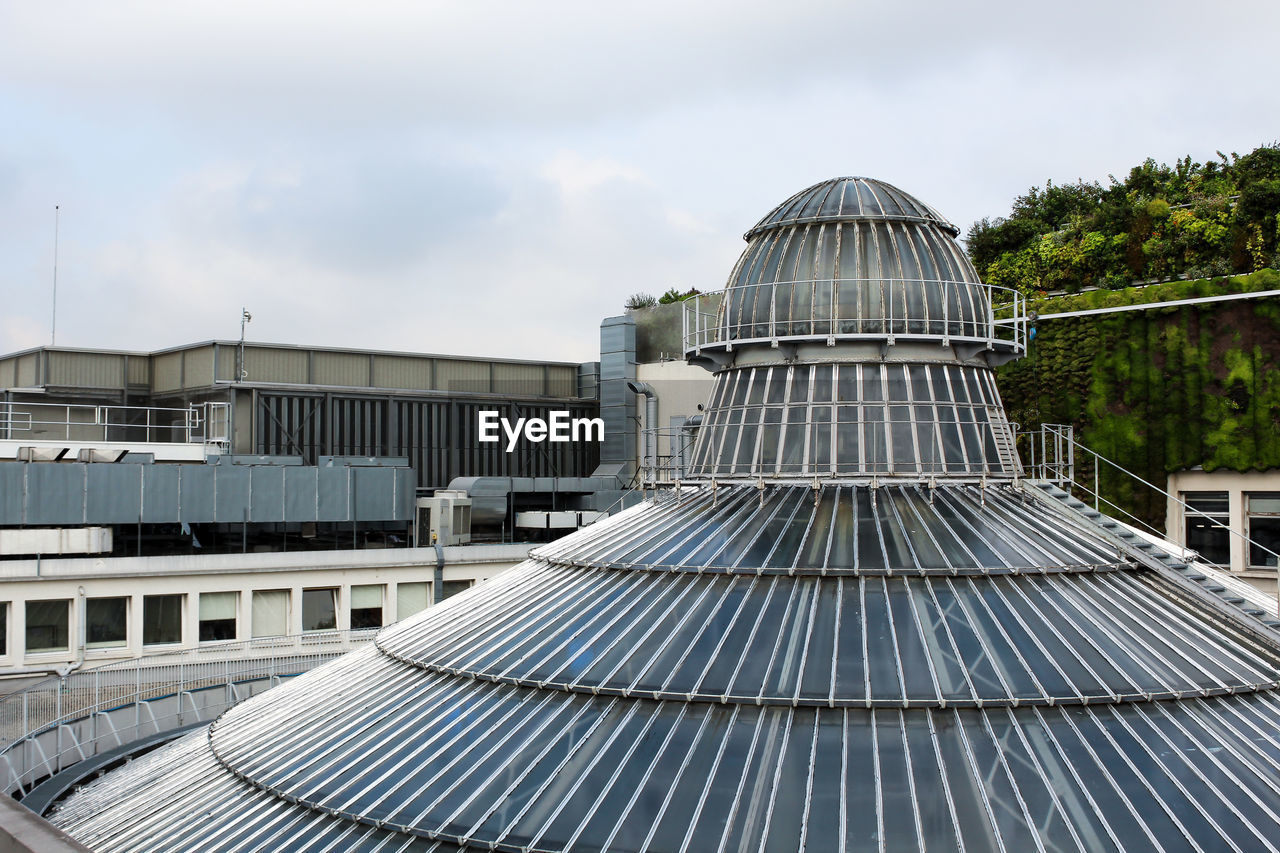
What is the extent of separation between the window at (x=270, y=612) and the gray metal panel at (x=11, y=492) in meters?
9.70

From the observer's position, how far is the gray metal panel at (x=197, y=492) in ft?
147

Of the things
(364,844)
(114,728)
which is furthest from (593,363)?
(364,844)

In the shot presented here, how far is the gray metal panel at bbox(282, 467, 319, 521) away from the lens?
47625 millimetres

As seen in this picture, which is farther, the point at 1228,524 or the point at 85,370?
the point at 85,370

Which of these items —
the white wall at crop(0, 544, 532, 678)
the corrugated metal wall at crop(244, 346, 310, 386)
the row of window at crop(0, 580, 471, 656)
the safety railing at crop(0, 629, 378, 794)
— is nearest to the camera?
the safety railing at crop(0, 629, 378, 794)

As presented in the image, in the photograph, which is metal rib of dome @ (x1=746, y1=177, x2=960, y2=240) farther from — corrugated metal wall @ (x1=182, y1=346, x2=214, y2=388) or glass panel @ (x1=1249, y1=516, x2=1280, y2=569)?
corrugated metal wall @ (x1=182, y1=346, x2=214, y2=388)

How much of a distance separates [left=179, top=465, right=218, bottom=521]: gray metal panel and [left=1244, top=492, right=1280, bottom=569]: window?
49.6 metres

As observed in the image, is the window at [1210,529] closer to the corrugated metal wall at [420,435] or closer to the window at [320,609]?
the corrugated metal wall at [420,435]

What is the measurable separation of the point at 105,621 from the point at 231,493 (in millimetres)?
7246

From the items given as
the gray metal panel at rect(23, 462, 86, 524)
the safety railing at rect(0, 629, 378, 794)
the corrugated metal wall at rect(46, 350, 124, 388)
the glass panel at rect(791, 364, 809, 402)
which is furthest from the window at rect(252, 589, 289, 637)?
the glass panel at rect(791, 364, 809, 402)

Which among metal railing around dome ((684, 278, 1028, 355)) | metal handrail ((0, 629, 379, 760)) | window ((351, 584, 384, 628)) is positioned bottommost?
metal handrail ((0, 629, 379, 760))

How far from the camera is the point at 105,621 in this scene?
4197 centimetres

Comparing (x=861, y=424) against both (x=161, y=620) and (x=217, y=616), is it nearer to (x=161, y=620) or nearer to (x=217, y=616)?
(x=217, y=616)

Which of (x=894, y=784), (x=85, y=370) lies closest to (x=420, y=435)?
(x=85, y=370)
